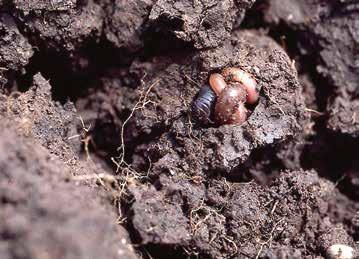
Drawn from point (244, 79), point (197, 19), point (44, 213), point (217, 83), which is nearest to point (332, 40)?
point (244, 79)

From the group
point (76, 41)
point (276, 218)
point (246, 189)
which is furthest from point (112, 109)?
point (276, 218)

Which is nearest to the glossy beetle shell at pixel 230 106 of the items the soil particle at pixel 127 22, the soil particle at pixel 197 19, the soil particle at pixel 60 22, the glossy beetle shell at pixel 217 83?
the glossy beetle shell at pixel 217 83

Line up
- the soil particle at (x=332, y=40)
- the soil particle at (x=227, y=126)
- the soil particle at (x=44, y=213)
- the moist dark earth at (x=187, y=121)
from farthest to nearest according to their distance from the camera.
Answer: the soil particle at (x=332, y=40), the soil particle at (x=227, y=126), the moist dark earth at (x=187, y=121), the soil particle at (x=44, y=213)

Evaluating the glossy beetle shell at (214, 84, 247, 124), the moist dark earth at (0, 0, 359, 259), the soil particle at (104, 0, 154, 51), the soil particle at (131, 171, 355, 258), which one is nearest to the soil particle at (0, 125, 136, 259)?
the moist dark earth at (0, 0, 359, 259)

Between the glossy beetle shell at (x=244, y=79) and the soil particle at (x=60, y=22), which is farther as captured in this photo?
the glossy beetle shell at (x=244, y=79)

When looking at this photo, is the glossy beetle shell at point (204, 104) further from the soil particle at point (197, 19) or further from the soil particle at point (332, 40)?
the soil particle at point (332, 40)

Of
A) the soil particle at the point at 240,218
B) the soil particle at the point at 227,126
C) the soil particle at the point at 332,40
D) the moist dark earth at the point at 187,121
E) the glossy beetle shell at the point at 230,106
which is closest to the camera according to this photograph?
the soil particle at the point at 240,218

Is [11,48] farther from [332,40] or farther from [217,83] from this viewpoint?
[332,40]
